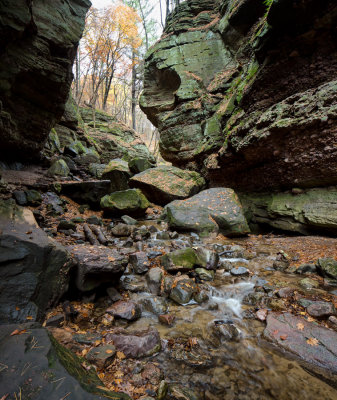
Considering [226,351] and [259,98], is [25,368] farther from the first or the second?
[259,98]

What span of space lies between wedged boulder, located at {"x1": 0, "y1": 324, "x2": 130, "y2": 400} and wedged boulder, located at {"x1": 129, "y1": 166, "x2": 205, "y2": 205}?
30.4 ft

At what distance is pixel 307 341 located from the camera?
248 cm

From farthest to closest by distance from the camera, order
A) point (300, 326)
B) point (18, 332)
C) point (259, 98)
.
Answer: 1. point (259, 98)
2. point (300, 326)
3. point (18, 332)

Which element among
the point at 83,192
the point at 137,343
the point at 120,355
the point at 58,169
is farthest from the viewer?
the point at 58,169

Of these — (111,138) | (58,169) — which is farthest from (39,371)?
(111,138)

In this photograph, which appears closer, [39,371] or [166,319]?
[39,371]

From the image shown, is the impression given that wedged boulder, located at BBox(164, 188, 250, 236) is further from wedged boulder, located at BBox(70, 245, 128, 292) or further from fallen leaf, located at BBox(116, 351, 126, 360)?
fallen leaf, located at BBox(116, 351, 126, 360)

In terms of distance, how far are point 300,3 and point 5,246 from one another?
9737 mm

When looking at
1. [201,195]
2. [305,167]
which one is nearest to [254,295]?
[305,167]

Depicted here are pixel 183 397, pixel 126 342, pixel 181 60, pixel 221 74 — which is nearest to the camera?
pixel 183 397

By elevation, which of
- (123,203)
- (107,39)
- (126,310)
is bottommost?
(126,310)

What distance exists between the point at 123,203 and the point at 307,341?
7229 millimetres

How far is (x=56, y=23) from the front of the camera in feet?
22.9

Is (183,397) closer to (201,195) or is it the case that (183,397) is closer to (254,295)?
(254,295)
